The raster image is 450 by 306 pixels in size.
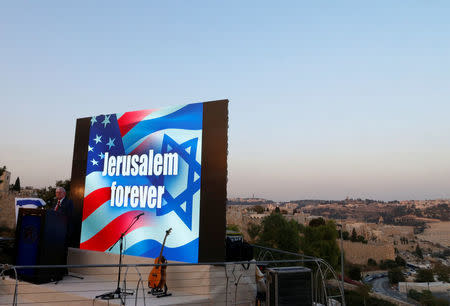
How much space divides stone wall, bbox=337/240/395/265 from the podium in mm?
64124

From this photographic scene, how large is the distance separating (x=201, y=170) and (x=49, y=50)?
26.9ft

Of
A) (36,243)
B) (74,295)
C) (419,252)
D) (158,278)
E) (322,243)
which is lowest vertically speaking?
(419,252)

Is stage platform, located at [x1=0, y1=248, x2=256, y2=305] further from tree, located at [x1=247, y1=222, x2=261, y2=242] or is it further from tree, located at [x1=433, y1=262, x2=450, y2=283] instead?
tree, located at [x1=433, y1=262, x2=450, y2=283]

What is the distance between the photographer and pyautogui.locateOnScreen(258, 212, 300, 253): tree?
34.0m

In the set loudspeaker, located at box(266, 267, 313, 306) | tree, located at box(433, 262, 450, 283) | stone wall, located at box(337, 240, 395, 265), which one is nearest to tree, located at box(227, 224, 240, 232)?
stone wall, located at box(337, 240, 395, 265)

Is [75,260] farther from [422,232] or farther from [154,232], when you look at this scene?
[422,232]

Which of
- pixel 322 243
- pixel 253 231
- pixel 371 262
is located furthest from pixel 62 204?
pixel 371 262

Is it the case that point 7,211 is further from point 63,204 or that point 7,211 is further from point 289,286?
point 289,286

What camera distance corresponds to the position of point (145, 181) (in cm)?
660

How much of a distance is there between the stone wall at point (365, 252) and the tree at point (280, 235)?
33.4 metres

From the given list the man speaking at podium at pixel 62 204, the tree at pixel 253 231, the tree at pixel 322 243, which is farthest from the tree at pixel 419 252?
the man speaking at podium at pixel 62 204

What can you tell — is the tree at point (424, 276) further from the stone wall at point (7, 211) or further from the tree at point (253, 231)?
the stone wall at point (7, 211)

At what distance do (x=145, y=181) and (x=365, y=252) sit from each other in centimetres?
7097

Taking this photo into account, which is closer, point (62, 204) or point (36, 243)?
point (36, 243)
